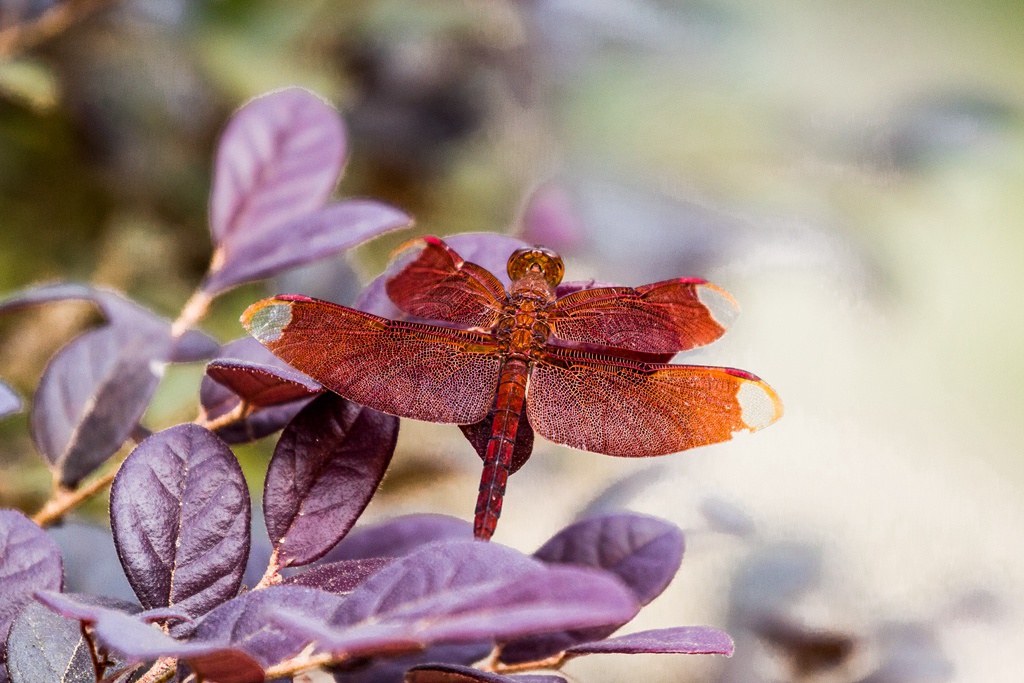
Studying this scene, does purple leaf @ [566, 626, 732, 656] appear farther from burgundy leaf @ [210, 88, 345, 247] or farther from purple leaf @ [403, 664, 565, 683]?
burgundy leaf @ [210, 88, 345, 247]

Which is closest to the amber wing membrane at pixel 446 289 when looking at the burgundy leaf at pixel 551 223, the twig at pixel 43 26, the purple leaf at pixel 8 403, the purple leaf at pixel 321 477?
the purple leaf at pixel 321 477

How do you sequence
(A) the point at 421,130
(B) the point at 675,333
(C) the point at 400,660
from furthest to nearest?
(A) the point at 421,130, (B) the point at 675,333, (C) the point at 400,660

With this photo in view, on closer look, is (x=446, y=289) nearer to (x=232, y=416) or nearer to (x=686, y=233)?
(x=232, y=416)

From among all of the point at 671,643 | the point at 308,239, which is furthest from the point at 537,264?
the point at 671,643

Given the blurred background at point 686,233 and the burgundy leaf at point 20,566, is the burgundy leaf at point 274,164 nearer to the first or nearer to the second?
the blurred background at point 686,233

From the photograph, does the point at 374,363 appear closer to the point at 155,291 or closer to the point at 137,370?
the point at 137,370

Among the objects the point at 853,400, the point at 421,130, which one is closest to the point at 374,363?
the point at 421,130
